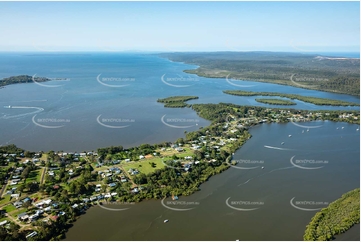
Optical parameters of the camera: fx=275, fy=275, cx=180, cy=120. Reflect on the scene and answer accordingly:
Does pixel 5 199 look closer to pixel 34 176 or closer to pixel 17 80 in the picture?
pixel 34 176

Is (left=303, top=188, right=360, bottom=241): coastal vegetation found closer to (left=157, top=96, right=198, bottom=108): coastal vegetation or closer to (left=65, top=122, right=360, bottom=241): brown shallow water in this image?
(left=65, top=122, right=360, bottom=241): brown shallow water

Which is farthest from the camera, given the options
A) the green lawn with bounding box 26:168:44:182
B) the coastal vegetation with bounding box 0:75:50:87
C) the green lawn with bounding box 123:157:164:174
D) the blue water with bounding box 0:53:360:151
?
the coastal vegetation with bounding box 0:75:50:87

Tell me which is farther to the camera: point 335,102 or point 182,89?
point 182,89

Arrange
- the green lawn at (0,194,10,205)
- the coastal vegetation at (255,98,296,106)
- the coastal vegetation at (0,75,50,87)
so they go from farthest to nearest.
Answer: the coastal vegetation at (0,75,50,87) → the coastal vegetation at (255,98,296,106) → the green lawn at (0,194,10,205)

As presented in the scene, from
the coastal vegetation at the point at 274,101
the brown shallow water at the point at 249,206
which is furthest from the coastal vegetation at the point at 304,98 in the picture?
the brown shallow water at the point at 249,206

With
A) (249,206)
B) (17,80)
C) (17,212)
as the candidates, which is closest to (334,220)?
(249,206)

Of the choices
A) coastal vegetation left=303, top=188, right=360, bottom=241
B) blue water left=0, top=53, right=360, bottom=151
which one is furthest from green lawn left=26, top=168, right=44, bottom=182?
coastal vegetation left=303, top=188, right=360, bottom=241

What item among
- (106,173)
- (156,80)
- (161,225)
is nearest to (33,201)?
(106,173)

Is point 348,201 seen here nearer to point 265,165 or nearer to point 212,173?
point 265,165
